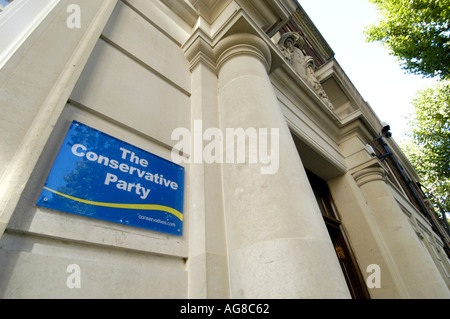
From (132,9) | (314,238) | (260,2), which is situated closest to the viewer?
(314,238)

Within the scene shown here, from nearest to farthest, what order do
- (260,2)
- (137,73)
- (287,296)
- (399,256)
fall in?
1. (287,296)
2. (137,73)
3. (260,2)
4. (399,256)

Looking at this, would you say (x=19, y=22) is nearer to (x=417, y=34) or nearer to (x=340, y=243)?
(x=340, y=243)

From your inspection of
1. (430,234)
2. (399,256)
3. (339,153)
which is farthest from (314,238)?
(430,234)

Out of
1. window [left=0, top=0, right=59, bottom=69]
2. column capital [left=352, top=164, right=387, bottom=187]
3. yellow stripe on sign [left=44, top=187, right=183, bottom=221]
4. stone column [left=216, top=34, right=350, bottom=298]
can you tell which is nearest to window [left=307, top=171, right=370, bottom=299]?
column capital [left=352, top=164, right=387, bottom=187]

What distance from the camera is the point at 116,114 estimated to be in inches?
67.6

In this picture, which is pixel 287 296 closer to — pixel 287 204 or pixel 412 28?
pixel 287 204

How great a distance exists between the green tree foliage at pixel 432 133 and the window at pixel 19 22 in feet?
61.3

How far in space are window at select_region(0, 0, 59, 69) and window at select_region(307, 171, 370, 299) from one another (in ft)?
14.8

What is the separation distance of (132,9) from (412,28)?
12.1 metres

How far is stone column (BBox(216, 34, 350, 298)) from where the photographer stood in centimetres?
128

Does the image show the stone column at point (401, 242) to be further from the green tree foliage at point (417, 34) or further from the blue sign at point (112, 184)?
the green tree foliage at point (417, 34)

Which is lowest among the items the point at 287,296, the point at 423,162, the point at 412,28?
the point at 287,296

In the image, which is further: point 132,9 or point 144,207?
point 132,9

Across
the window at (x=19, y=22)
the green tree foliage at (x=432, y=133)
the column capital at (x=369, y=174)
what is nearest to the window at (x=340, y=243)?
the column capital at (x=369, y=174)
